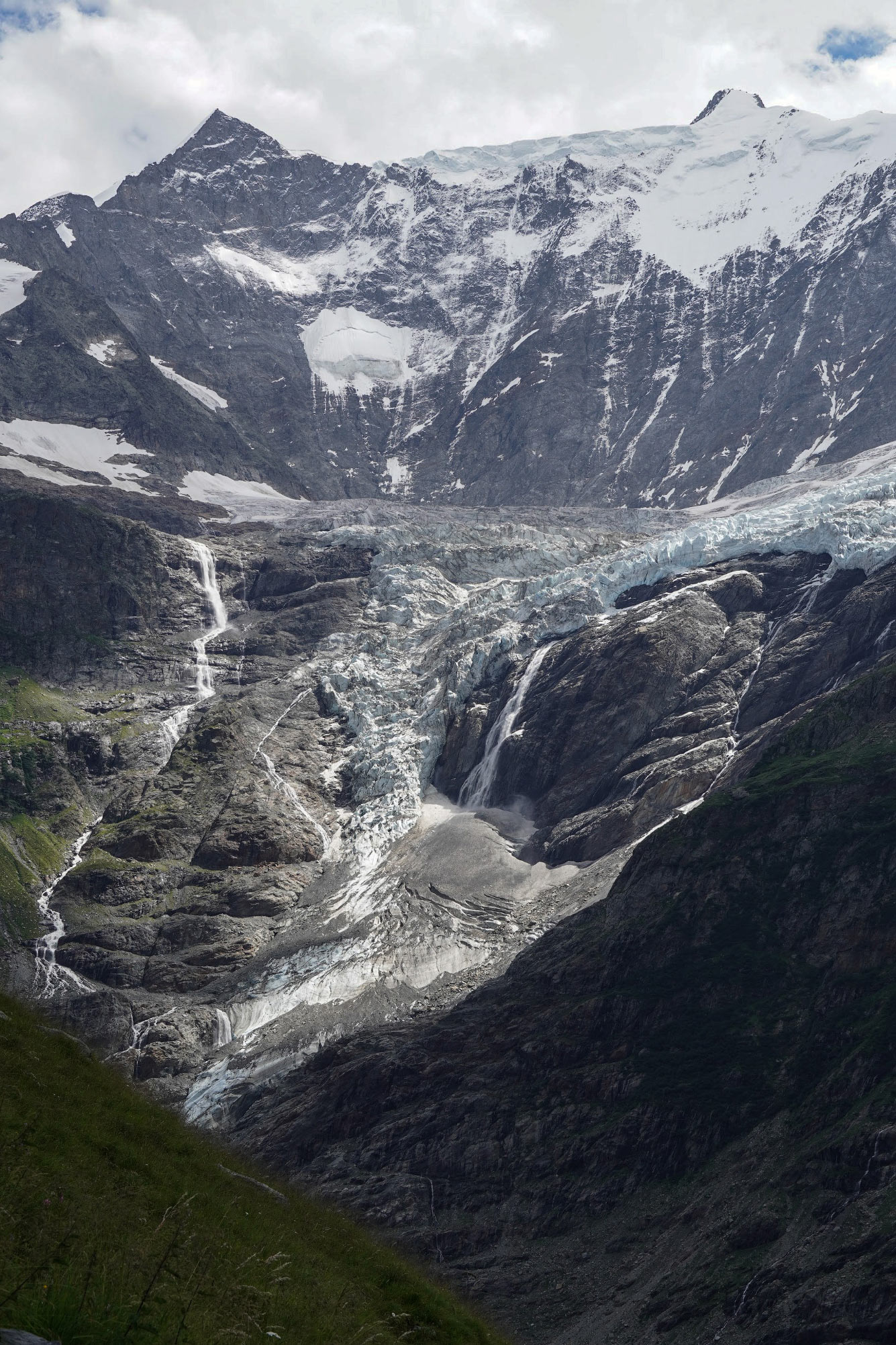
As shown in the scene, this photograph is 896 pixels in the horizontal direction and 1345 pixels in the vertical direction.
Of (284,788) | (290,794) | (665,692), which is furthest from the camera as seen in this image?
(284,788)

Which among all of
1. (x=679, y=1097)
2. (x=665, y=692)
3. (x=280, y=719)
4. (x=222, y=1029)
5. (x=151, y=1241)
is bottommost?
(x=222, y=1029)

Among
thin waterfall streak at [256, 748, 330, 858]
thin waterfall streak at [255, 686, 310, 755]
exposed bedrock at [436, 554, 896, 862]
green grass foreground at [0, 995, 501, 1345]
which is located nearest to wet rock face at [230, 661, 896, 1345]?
green grass foreground at [0, 995, 501, 1345]

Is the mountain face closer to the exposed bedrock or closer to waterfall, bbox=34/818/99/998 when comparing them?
waterfall, bbox=34/818/99/998

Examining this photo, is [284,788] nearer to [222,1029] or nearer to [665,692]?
[222,1029]

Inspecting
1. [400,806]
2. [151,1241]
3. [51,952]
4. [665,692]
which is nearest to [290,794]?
[400,806]

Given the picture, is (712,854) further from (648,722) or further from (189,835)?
(189,835)

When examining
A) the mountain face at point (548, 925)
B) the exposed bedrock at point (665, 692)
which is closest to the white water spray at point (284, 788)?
the mountain face at point (548, 925)

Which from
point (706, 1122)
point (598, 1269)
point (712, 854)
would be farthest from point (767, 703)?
point (598, 1269)
